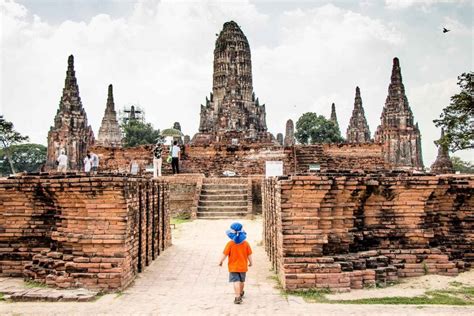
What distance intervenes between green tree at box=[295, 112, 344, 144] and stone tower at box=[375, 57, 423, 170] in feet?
80.5

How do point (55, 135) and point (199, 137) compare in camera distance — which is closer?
point (55, 135)

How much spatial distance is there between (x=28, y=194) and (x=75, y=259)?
5.65ft

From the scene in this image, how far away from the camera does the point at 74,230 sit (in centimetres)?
722

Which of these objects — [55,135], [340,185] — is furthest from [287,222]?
[55,135]

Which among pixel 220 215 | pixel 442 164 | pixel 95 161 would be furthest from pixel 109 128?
pixel 220 215

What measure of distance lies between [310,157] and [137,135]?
41833mm

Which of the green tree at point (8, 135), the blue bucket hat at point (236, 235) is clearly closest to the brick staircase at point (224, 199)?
the blue bucket hat at point (236, 235)

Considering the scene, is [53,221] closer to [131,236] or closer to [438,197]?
[131,236]

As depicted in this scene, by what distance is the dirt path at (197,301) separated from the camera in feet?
19.7

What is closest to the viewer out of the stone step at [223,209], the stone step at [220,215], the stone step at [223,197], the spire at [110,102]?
the stone step at [220,215]

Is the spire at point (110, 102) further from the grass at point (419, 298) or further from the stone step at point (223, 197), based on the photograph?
the grass at point (419, 298)

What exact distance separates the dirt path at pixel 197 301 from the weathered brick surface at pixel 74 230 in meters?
0.42

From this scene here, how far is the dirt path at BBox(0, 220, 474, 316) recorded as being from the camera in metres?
6.02

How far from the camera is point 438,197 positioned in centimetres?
874
